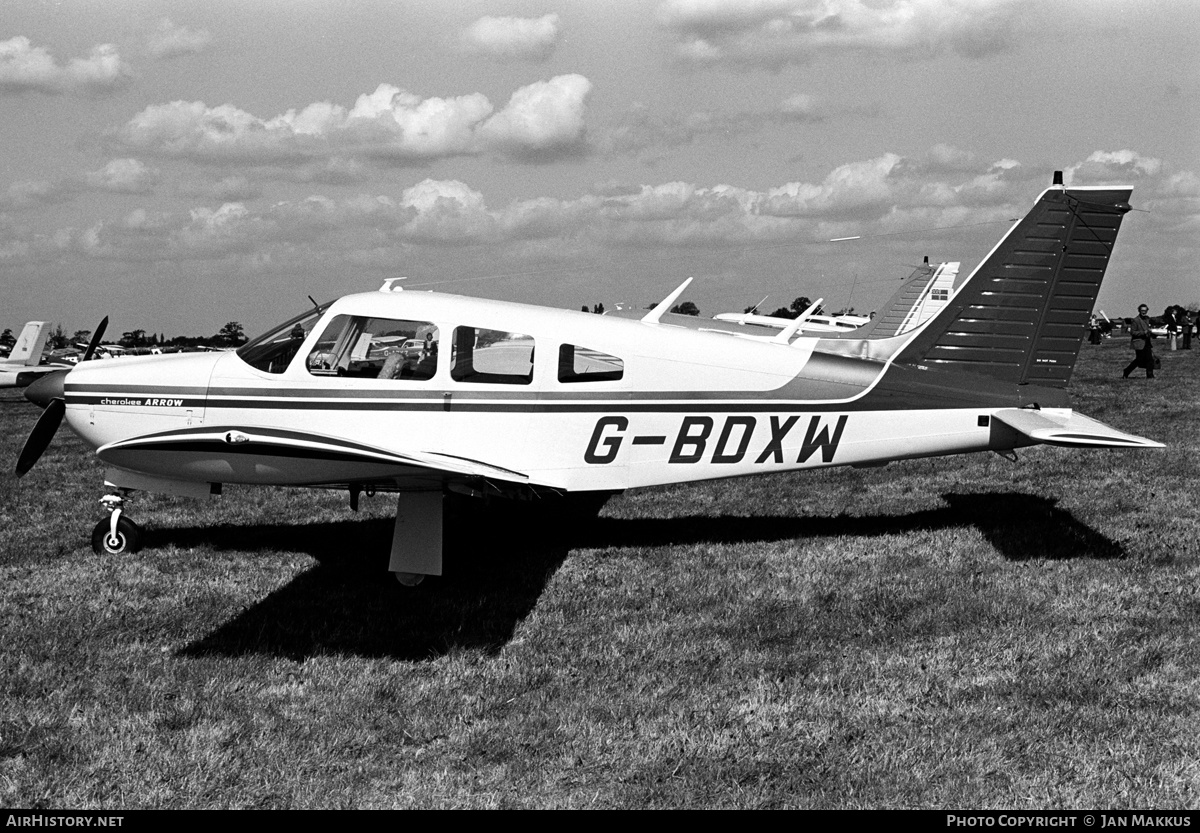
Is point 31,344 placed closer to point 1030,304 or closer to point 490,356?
point 490,356

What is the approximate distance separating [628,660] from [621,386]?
2555 mm

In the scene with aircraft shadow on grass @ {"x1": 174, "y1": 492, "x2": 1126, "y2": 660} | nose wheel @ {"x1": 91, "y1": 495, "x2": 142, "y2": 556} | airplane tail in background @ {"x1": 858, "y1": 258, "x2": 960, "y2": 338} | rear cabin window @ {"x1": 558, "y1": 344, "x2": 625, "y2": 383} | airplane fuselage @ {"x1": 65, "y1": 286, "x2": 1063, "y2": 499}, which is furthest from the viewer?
airplane tail in background @ {"x1": 858, "y1": 258, "x2": 960, "y2": 338}

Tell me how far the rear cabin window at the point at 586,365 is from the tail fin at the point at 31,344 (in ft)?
88.3

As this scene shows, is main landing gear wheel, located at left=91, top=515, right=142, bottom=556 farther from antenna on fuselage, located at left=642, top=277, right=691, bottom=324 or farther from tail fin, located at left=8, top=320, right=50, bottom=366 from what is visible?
tail fin, located at left=8, top=320, right=50, bottom=366

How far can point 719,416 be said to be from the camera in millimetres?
7918

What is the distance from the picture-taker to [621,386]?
785 centimetres

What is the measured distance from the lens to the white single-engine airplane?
7.70 metres

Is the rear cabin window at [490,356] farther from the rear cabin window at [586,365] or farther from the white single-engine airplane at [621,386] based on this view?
the rear cabin window at [586,365]

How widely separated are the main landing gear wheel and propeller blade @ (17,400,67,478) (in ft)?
2.54

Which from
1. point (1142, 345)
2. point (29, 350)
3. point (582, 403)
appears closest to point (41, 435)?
point (582, 403)

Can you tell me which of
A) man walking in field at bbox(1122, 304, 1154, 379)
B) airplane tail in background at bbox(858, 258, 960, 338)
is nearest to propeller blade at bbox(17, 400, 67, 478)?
airplane tail in background at bbox(858, 258, 960, 338)

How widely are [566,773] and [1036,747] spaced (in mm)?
2108
